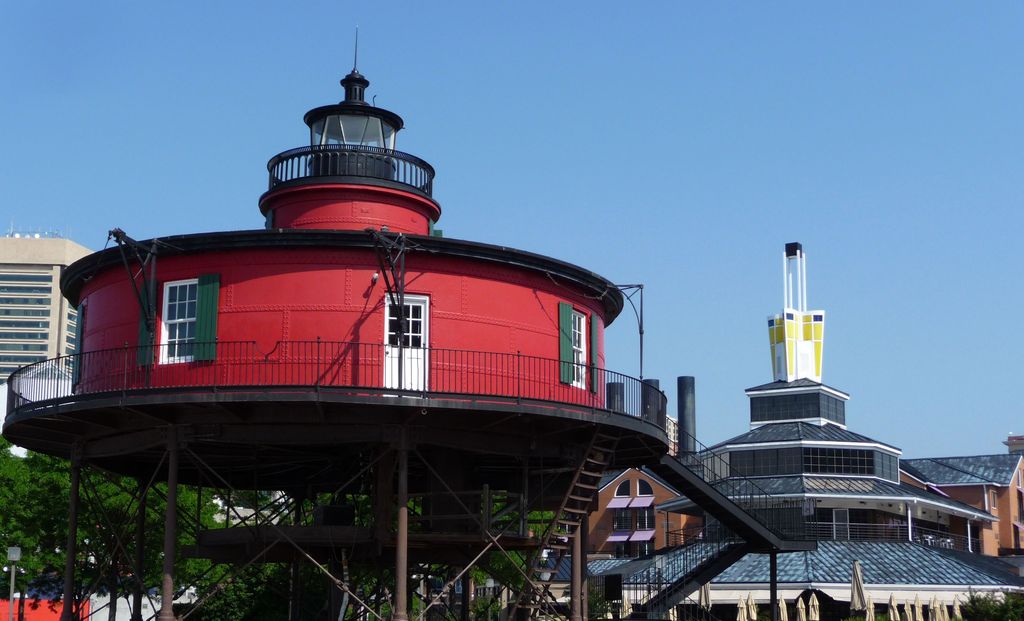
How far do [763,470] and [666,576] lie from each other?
15.6 m

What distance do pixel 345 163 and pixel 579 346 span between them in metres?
6.64

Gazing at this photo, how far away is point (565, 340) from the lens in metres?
28.5

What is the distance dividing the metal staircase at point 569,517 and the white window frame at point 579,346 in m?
1.41

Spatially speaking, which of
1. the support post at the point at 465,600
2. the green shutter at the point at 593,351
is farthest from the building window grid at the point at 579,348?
the support post at the point at 465,600

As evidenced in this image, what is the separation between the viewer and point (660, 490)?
84.4 metres

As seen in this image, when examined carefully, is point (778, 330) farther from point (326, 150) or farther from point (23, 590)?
point (326, 150)

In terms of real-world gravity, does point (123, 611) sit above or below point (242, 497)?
below

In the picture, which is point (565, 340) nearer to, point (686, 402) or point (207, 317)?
point (207, 317)

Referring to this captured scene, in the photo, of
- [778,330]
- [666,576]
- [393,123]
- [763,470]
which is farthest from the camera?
[778,330]

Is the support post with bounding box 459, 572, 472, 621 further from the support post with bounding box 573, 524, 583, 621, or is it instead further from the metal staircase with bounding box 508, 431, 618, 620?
the support post with bounding box 573, 524, 583, 621

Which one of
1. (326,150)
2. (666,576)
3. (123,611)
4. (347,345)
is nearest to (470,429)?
(347,345)

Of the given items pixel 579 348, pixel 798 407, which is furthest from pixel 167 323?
pixel 798 407

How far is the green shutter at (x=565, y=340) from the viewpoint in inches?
1103

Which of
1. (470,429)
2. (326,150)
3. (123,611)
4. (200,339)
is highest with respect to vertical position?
(326,150)
